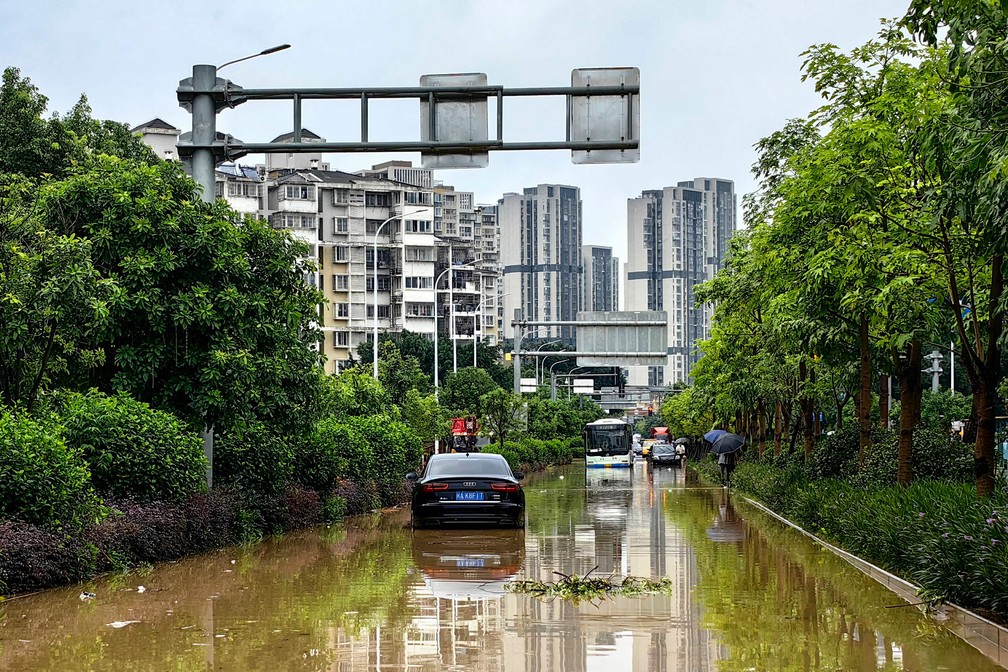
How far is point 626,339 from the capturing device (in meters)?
58.0

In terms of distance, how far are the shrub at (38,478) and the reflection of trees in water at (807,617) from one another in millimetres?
6546

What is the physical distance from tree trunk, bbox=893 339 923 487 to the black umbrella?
73.2 ft

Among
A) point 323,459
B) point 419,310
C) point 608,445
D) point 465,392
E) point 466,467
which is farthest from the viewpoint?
point 419,310

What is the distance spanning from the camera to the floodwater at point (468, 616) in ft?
31.3

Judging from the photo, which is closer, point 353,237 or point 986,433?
point 986,433

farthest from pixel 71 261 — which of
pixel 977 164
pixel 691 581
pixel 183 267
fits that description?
pixel 977 164

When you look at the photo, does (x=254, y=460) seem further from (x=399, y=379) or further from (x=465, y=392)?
(x=465, y=392)

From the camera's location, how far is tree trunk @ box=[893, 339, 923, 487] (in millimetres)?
18766

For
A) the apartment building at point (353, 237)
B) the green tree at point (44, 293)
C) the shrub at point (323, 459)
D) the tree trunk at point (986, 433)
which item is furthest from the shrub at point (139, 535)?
the apartment building at point (353, 237)

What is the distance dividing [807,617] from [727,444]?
109ft

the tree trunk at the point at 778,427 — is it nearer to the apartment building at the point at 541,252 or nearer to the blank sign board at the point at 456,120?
the blank sign board at the point at 456,120

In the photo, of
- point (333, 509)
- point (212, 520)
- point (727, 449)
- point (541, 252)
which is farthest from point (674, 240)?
point (212, 520)

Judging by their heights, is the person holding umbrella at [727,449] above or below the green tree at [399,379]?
below

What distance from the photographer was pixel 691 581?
48.3 ft
